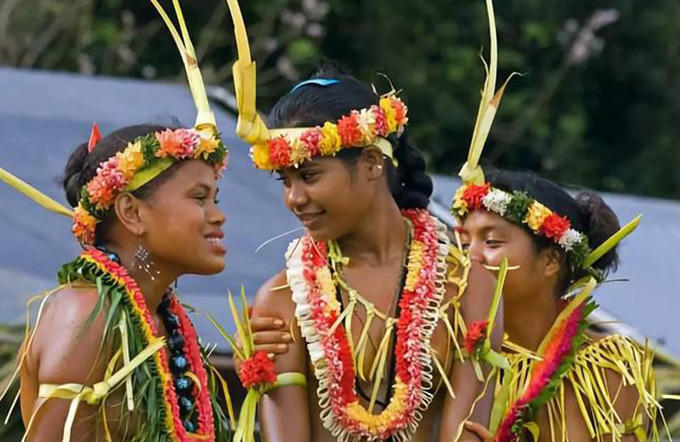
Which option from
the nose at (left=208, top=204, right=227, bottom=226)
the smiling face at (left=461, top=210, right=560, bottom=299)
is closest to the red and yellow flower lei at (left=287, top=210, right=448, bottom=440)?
→ the nose at (left=208, top=204, right=227, bottom=226)

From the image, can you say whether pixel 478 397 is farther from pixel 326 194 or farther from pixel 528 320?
pixel 528 320

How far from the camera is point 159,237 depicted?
3.77m

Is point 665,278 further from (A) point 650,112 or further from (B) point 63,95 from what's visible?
(A) point 650,112

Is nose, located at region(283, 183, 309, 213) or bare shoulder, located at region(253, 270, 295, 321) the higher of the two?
nose, located at region(283, 183, 309, 213)

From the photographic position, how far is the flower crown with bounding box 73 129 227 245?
3762mm

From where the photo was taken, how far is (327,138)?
151 inches

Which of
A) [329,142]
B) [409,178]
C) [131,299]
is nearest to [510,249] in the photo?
[409,178]

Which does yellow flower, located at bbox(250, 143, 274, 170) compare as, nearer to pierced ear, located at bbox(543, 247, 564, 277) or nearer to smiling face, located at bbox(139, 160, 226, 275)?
smiling face, located at bbox(139, 160, 226, 275)

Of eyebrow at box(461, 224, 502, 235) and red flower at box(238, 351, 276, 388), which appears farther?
eyebrow at box(461, 224, 502, 235)

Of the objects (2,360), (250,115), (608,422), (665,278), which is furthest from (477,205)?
(665,278)

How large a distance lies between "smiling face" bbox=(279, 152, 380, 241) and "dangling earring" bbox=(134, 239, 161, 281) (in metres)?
0.32

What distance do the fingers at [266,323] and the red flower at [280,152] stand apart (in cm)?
35

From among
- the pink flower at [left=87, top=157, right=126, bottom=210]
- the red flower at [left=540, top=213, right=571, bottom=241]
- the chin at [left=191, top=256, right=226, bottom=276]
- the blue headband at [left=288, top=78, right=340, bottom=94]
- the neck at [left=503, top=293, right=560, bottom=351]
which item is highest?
the blue headband at [left=288, top=78, right=340, bottom=94]

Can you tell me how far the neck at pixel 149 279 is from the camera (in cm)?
377
